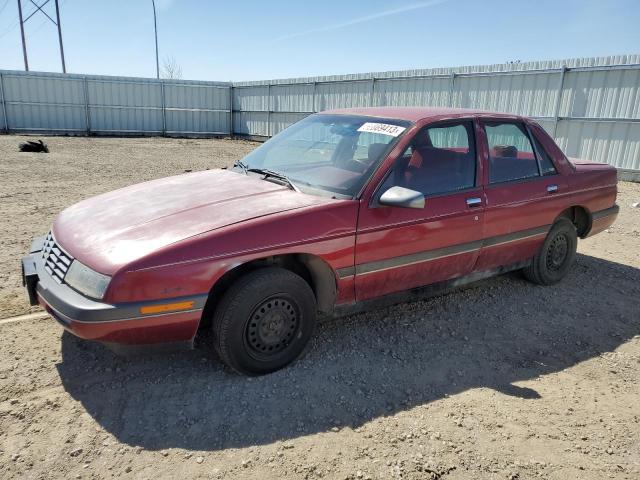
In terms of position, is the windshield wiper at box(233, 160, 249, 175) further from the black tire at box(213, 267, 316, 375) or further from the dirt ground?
A: the dirt ground

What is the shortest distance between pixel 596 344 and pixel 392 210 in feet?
6.66

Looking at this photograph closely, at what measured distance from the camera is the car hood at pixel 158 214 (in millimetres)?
2752

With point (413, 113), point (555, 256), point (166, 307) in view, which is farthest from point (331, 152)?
point (555, 256)

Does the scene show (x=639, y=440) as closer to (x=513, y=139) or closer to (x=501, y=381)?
(x=501, y=381)

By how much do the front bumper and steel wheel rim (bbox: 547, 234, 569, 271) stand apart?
365cm

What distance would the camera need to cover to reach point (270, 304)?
303 cm

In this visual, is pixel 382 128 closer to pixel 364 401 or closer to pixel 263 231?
pixel 263 231

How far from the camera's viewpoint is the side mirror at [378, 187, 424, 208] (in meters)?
3.14

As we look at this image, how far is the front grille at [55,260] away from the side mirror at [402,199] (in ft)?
6.47

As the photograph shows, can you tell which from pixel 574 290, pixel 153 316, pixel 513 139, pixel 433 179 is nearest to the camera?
pixel 153 316

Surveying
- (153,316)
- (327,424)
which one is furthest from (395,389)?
(153,316)

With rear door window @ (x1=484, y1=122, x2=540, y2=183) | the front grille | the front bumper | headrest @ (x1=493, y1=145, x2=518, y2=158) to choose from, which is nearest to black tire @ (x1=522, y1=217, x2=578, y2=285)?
rear door window @ (x1=484, y1=122, x2=540, y2=183)

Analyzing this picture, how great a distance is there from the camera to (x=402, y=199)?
315 centimetres

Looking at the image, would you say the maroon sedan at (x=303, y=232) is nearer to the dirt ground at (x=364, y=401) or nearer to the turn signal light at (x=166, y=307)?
the turn signal light at (x=166, y=307)
